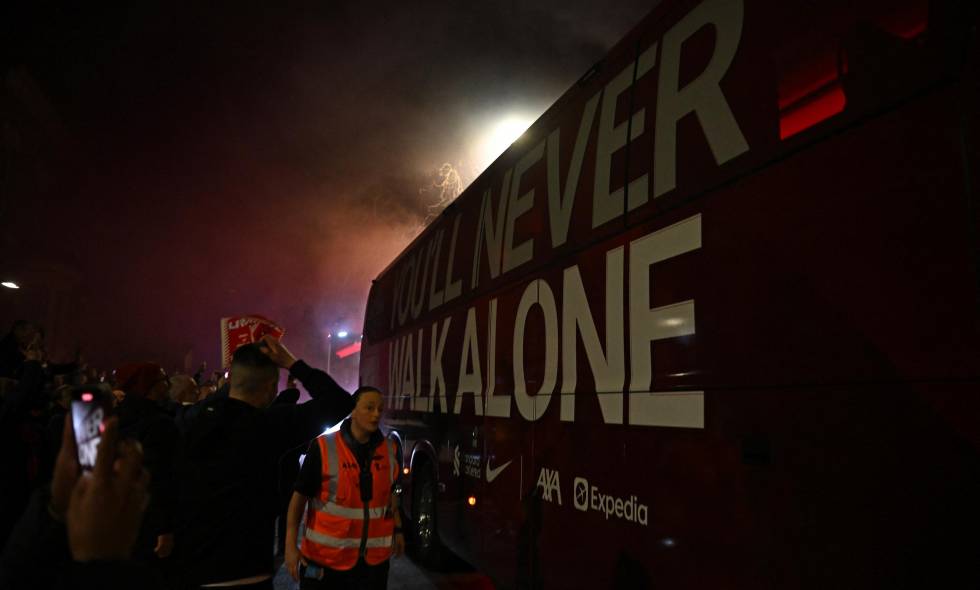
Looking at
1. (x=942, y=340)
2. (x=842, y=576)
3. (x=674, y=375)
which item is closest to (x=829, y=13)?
(x=942, y=340)

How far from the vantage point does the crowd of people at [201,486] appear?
1.16 metres

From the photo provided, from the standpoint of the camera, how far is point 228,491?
2.55m

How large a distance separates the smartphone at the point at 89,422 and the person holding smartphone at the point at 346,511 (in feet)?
7.88

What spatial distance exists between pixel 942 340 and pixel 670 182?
1.45 meters

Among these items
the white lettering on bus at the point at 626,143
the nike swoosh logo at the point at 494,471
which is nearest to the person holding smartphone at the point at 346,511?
the nike swoosh logo at the point at 494,471

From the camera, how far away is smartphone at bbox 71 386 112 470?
112 centimetres

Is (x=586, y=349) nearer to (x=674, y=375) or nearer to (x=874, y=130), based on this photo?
(x=674, y=375)

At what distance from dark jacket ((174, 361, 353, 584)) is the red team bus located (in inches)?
67.0

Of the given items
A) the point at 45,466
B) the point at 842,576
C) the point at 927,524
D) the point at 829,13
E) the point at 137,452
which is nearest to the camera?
the point at 137,452

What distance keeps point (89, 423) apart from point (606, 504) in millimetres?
2663

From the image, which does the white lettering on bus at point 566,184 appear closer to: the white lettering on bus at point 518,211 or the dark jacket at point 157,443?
the white lettering on bus at point 518,211

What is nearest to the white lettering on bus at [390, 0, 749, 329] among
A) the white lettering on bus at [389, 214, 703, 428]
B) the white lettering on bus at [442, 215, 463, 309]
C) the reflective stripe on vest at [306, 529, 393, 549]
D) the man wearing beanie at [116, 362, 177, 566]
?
the white lettering on bus at [389, 214, 703, 428]

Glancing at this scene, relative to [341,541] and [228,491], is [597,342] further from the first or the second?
[228,491]

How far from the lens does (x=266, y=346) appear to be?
2717mm
